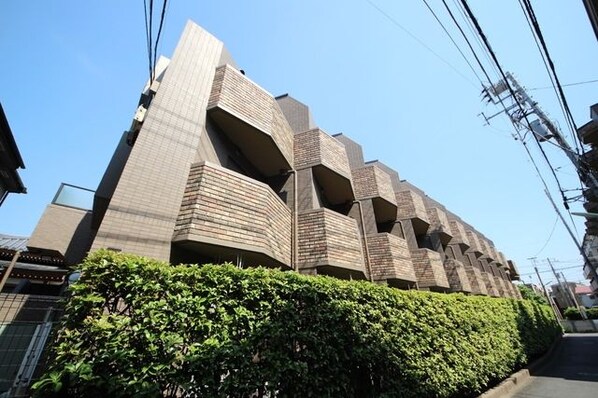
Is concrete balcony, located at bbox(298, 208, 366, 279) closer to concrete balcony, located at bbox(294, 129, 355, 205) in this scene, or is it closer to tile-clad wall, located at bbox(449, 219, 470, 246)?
concrete balcony, located at bbox(294, 129, 355, 205)

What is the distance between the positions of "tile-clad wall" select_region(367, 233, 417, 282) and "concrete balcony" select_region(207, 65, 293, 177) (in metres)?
4.72

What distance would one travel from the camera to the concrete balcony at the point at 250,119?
23.3 feet

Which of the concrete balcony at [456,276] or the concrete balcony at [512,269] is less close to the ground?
the concrete balcony at [512,269]

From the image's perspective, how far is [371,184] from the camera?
39.0 ft

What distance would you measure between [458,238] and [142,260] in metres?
21.1

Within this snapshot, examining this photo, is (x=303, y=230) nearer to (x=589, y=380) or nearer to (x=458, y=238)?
(x=589, y=380)

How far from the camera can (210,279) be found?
130 inches

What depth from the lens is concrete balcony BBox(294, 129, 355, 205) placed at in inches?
374

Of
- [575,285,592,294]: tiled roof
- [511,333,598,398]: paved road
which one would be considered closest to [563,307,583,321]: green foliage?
[511,333,598,398]: paved road

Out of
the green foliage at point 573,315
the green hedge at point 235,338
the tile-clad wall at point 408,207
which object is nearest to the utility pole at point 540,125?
the tile-clad wall at point 408,207

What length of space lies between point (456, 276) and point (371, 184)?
27.0 ft

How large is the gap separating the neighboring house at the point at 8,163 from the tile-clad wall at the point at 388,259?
1188 cm

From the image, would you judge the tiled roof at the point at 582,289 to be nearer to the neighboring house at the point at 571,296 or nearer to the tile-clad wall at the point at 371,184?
the neighboring house at the point at 571,296

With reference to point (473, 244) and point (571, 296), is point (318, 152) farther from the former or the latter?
point (571, 296)
